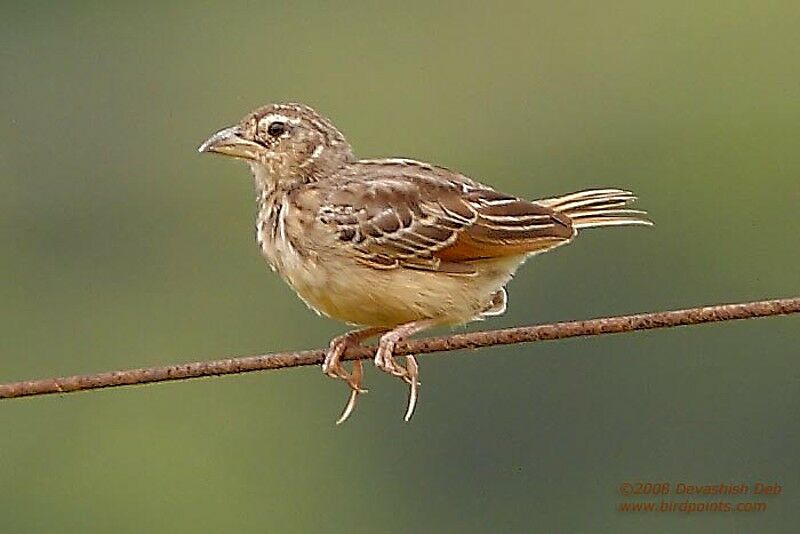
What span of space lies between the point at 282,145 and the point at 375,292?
1.05m

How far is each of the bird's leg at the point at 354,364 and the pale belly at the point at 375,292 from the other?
0.42 feet

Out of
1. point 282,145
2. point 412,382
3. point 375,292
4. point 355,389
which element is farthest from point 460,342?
point 282,145

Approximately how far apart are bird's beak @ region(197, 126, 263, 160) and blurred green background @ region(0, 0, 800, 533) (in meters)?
12.1

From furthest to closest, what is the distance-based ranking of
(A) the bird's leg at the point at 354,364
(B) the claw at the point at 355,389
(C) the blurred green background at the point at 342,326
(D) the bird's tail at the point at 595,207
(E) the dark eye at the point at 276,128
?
1. (C) the blurred green background at the point at 342,326
2. (E) the dark eye at the point at 276,128
3. (D) the bird's tail at the point at 595,207
4. (B) the claw at the point at 355,389
5. (A) the bird's leg at the point at 354,364

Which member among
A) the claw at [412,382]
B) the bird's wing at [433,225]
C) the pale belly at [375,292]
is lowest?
the claw at [412,382]

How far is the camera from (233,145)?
32.7 ft

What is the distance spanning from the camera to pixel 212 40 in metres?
40.3

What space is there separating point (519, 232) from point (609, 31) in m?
28.2

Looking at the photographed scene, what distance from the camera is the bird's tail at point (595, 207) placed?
966 cm

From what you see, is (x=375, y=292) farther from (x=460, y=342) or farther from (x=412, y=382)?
(x=460, y=342)

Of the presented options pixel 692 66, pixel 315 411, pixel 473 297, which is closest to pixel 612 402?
pixel 315 411

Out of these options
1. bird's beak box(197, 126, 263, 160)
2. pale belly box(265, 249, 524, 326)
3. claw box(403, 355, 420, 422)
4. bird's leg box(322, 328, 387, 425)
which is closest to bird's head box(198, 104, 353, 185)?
bird's beak box(197, 126, 263, 160)

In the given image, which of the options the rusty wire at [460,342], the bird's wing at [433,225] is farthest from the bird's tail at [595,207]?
the rusty wire at [460,342]

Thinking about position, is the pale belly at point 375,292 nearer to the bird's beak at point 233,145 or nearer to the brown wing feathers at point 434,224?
the brown wing feathers at point 434,224
